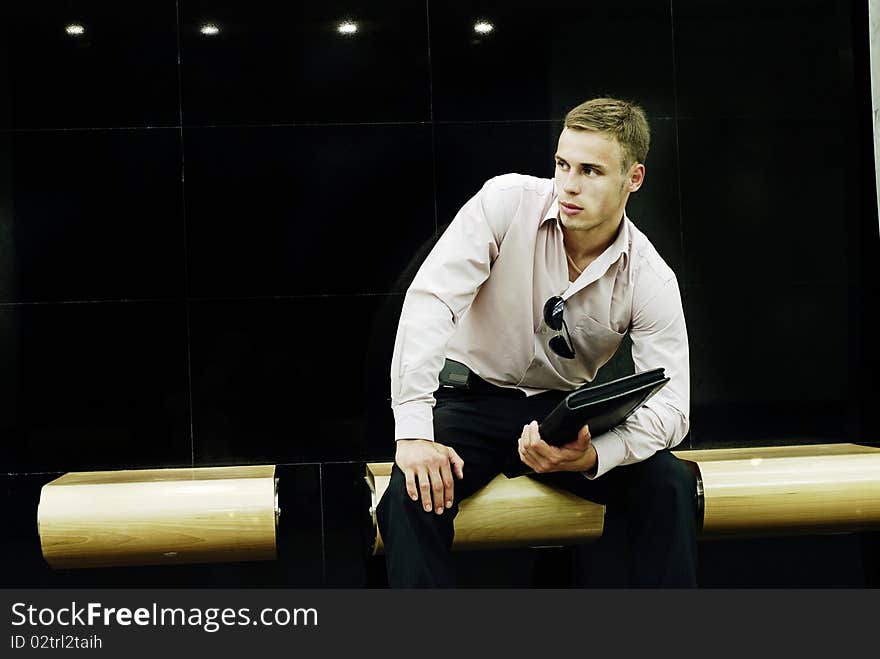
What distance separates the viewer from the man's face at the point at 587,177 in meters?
2.40

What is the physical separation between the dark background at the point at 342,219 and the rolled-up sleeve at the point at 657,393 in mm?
658

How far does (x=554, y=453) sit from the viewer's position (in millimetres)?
2236

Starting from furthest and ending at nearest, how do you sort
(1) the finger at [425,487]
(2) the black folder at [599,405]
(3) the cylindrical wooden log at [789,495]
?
1. (3) the cylindrical wooden log at [789,495]
2. (1) the finger at [425,487]
3. (2) the black folder at [599,405]

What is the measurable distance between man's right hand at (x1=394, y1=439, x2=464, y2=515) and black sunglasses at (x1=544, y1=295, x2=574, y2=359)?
22.4 inches

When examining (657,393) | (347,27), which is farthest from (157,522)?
(347,27)

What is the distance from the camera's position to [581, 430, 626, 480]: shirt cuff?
227cm

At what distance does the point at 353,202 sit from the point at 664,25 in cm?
132

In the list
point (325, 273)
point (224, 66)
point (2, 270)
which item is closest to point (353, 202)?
point (325, 273)

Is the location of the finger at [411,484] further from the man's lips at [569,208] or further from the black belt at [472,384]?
the man's lips at [569,208]

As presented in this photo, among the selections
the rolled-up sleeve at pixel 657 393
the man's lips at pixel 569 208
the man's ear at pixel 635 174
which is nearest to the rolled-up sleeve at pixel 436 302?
the man's lips at pixel 569 208

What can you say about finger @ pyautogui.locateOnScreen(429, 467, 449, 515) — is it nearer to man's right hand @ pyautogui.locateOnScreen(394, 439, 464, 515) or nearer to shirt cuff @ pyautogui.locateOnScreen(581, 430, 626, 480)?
man's right hand @ pyautogui.locateOnScreen(394, 439, 464, 515)

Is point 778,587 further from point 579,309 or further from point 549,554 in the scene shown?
point 579,309

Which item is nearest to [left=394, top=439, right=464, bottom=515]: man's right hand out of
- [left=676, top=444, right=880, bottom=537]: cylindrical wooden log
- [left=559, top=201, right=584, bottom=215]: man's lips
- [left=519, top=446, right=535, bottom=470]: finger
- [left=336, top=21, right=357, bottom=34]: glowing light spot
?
[left=519, top=446, right=535, bottom=470]: finger

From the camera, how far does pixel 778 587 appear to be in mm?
3225
